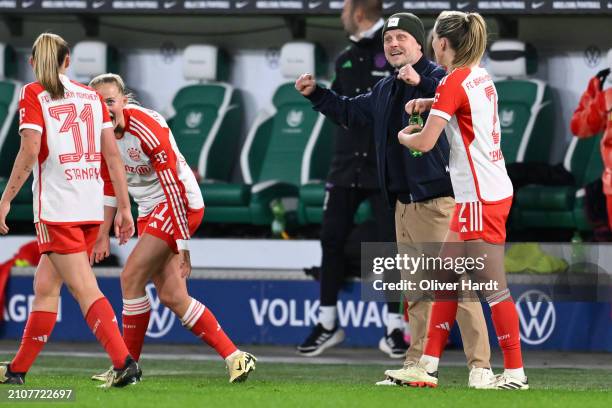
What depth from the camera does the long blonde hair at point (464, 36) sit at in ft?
21.5

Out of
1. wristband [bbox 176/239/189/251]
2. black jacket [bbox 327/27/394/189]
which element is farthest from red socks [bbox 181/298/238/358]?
black jacket [bbox 327/27/394/189]

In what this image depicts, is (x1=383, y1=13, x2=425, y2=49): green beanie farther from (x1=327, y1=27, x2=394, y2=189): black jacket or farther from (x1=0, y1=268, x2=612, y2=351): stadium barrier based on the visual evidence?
(x1=0, y1=268, x2=612, y2=351): stadium barrier

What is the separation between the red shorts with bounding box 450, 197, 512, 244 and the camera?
21.4 feet

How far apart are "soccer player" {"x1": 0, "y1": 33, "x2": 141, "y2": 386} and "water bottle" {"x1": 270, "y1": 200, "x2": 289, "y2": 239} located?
4.41 metres

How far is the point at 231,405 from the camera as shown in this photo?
19.5 ft

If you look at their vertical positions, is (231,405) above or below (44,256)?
below

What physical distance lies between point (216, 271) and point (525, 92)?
2.76 metres

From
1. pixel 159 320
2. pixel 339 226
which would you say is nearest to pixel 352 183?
pixel 339 226

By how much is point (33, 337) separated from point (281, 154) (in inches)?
202

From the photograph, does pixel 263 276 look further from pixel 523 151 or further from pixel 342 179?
pixel 523 151

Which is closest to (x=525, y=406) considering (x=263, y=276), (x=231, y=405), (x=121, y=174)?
(x=231, y=405)

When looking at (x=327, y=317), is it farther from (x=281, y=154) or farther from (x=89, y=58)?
(x=89, y=58)

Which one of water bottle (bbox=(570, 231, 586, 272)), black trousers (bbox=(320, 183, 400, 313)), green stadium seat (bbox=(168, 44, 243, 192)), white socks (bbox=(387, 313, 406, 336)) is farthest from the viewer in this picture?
green stadium seat (bbox=(168, 44, 243, 192))

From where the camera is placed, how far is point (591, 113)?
979 centimetres
